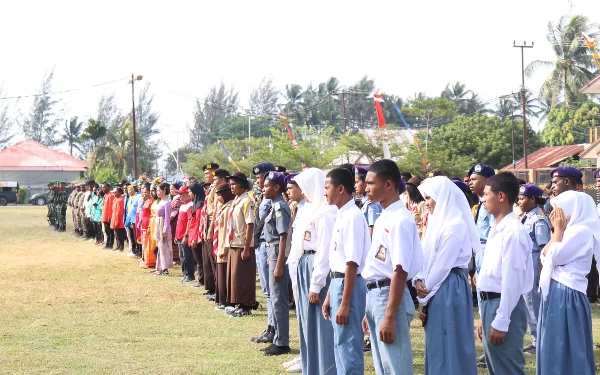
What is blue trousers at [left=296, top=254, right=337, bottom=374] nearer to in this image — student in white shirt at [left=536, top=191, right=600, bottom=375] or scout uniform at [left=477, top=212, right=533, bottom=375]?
scout uniform at [left=477, top=212, right=533, bottom=375]

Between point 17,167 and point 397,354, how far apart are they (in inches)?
2954

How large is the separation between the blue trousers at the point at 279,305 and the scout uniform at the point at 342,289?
2.63m

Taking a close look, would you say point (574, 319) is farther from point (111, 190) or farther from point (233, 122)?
point (233, 122)

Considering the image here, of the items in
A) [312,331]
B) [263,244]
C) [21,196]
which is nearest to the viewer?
[312,331]

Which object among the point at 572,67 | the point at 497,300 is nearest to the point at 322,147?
the point at 572,67

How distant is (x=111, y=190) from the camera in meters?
23.9

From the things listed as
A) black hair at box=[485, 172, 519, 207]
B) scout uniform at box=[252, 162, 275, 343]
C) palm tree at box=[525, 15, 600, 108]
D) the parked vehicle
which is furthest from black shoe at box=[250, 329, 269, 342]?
the parked vehicle

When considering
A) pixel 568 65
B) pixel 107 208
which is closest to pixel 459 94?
pixel 568 65

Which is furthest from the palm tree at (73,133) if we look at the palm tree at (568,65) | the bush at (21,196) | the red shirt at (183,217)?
the red shirt at (183,217)

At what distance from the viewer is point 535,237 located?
8.46 meters

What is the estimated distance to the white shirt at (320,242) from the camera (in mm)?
6367

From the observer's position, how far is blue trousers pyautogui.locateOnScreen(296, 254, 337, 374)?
653 centimetres

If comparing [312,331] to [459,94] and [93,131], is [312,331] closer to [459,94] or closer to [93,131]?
[93,131]

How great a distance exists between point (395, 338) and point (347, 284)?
25.2 inches
